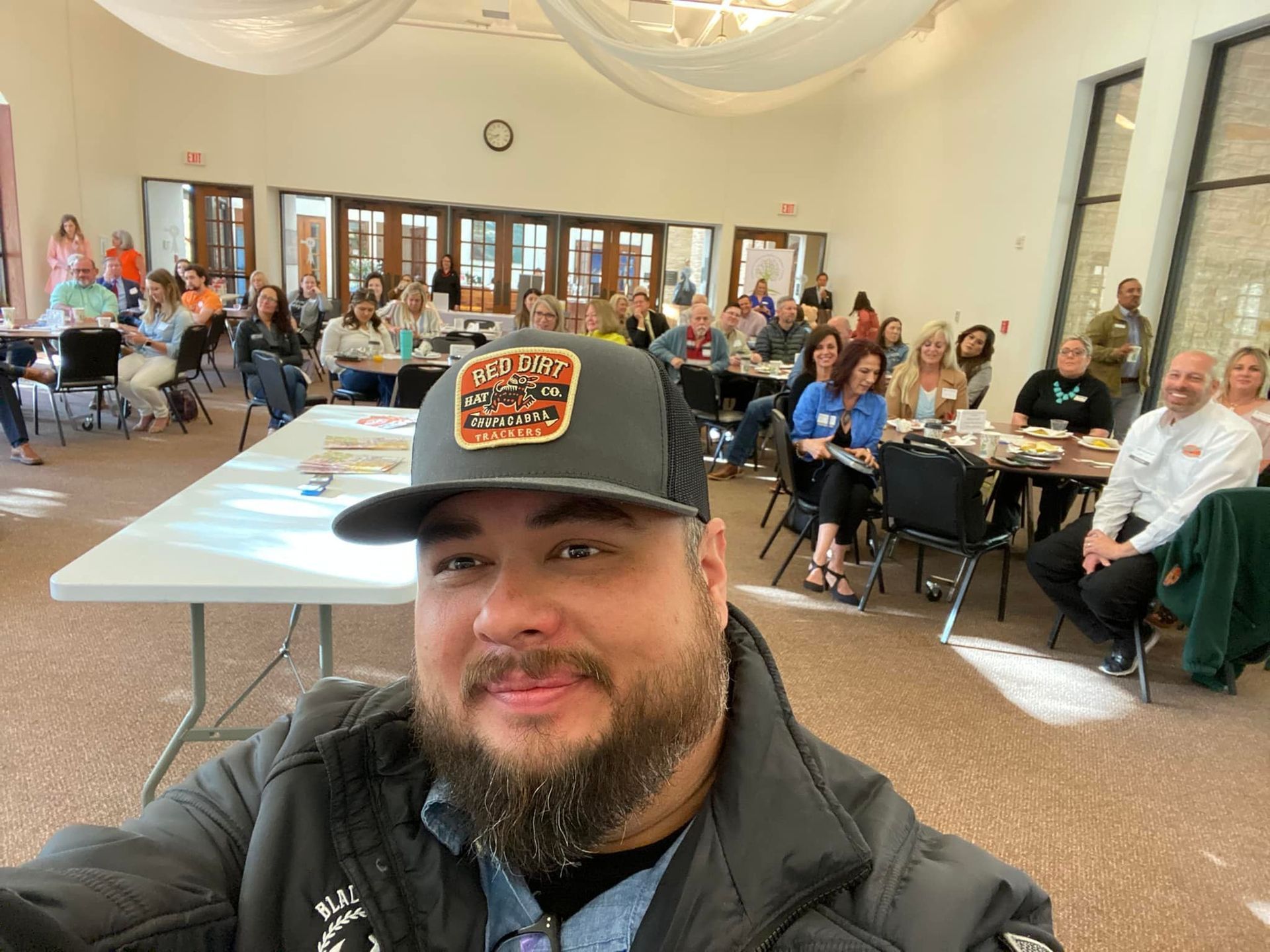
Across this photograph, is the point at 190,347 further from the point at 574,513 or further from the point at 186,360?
the point at 574,513

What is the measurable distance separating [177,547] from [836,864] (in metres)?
1.57

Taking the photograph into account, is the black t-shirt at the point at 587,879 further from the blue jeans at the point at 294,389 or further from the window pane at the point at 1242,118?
the window pane at the point at 1242,118

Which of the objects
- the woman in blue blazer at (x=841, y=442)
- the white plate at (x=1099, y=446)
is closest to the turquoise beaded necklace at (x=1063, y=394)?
the white plate at (x=1099, y=446)

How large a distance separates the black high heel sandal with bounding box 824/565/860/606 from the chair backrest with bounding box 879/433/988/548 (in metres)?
0.49

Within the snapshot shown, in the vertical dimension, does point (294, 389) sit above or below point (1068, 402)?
below

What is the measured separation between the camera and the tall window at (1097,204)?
706cm

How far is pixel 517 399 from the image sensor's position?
0.84 m

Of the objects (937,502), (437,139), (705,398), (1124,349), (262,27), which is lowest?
(937,502)

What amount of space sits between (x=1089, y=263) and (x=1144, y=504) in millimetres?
5227

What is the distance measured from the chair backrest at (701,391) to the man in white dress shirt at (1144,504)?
8.80 ft

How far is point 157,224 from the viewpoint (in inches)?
465

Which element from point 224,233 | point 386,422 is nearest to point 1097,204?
point 386,422

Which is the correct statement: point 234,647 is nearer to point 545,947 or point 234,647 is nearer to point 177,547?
point 177,547

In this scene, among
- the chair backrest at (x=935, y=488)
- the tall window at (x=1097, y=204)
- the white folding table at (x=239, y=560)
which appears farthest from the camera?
the tall window at (x=1097, y=204)
